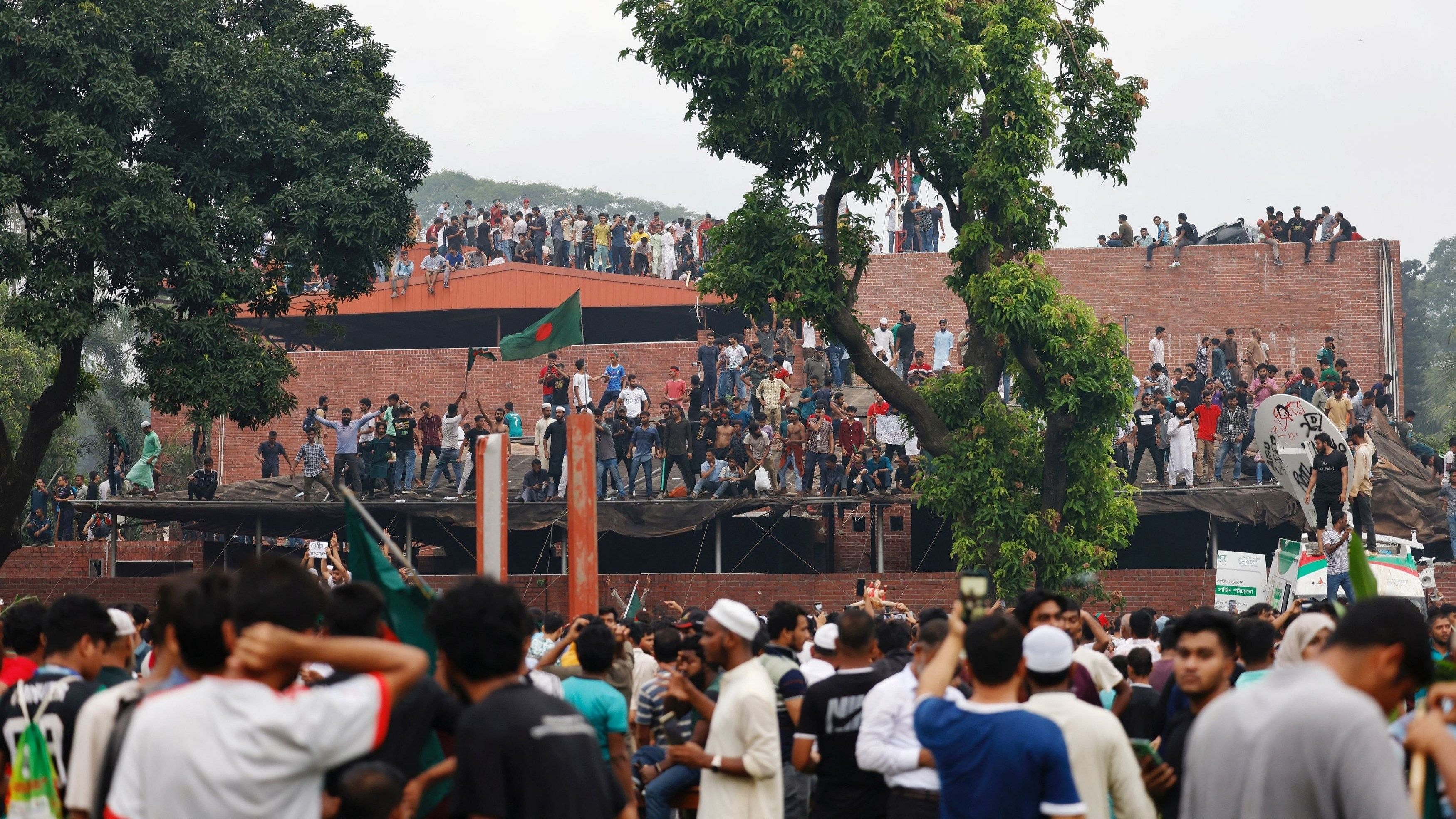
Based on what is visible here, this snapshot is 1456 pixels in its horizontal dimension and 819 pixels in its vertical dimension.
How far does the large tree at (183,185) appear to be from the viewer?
17.2 metres

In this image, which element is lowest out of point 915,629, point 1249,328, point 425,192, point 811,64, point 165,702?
point 915,629

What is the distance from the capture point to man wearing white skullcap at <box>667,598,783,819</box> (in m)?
5.22

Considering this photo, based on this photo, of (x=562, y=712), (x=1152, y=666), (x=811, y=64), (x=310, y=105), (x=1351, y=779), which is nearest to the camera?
(x=1351, y=779)

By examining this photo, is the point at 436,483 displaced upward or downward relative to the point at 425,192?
downward

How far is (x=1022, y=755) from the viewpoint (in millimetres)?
4082

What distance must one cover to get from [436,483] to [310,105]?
6804mm

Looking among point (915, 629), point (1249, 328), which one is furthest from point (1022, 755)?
point (1249, 328)

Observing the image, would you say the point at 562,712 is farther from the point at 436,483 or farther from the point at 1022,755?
the point at 436,483

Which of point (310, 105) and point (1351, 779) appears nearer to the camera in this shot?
point (1351, 779)

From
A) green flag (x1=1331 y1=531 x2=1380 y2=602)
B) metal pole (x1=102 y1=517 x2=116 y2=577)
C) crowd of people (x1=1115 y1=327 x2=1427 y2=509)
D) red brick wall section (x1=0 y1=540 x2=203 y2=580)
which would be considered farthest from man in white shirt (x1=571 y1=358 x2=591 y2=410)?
green flag (x1=1331 y1=531 x2=1380 y2=602)

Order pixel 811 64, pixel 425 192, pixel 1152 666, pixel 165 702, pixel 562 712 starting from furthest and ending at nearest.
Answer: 1. pixel 425 192
2. pixel 811 64
3. pixel 1152 666
4. pixel 562 712
5. pixel 165 702

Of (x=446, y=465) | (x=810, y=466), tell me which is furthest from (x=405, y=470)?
(x=810, y=466)

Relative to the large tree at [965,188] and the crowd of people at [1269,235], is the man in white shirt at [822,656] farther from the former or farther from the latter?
the crowd of people at [1269,235]

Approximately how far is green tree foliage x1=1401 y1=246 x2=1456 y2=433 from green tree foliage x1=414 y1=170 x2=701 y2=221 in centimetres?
5351
